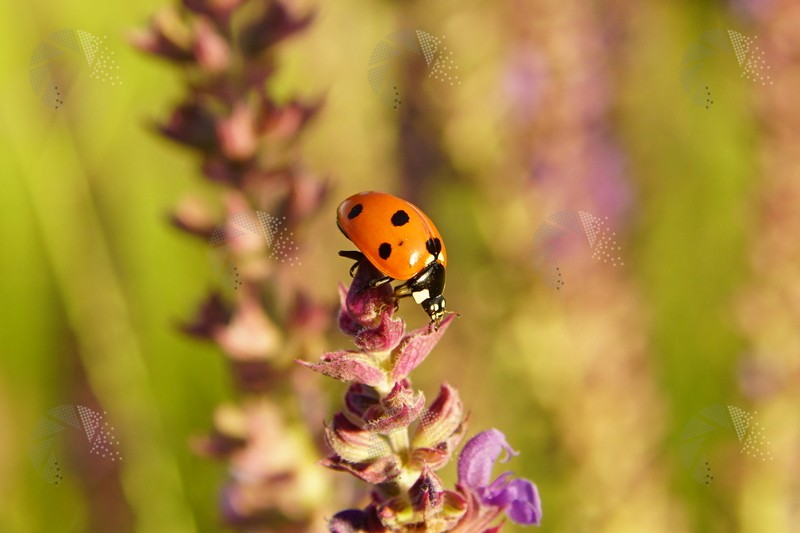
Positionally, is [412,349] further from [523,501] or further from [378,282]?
[523,501]

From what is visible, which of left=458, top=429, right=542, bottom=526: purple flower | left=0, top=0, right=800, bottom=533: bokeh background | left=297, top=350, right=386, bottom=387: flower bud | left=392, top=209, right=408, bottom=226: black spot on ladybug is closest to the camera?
left=297, top=350, right=386, bottom=387: flower bud

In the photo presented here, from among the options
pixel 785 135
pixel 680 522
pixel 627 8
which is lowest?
pixel 680 522

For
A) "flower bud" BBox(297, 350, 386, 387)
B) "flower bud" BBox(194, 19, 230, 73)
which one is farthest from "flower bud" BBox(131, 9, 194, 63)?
"flower bud" BBox(297, 350, 386, 387)

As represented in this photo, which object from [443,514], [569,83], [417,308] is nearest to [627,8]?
[569,83]

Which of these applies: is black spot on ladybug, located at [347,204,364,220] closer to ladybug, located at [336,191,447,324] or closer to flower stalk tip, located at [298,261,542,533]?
ladybug, located at [336,191,447,324]

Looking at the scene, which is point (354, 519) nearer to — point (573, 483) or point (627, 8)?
point (573, 483)

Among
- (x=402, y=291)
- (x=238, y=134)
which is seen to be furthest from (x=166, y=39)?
(x=402, y=291)

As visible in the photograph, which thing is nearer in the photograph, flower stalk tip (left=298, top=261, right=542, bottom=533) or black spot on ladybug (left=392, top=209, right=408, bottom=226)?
flower stalk tip (left=298, top=261, right=542, bottom=533)
